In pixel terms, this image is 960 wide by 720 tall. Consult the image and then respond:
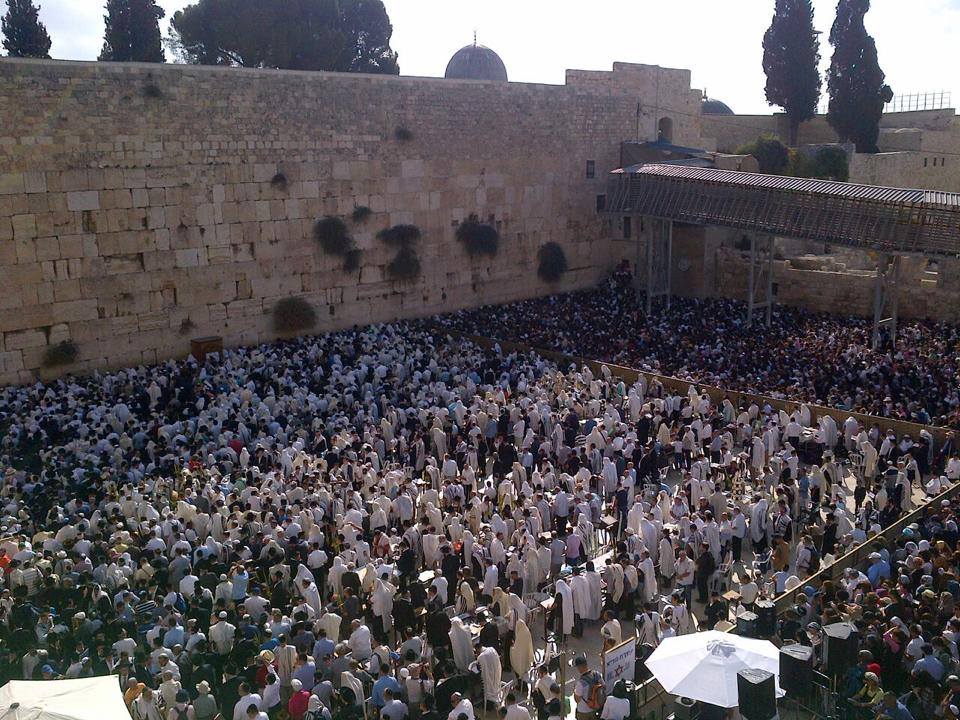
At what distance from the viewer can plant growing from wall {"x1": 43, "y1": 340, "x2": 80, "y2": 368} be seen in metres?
17.5

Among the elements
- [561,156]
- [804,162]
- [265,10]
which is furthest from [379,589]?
[804,162]

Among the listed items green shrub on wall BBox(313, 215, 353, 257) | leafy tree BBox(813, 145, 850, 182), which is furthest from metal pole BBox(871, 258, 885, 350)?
leafy tree BBox(813, 145, 850, 182)

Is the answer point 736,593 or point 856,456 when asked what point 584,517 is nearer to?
point 736,593

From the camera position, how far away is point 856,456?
13.4m

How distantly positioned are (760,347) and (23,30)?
2271cm

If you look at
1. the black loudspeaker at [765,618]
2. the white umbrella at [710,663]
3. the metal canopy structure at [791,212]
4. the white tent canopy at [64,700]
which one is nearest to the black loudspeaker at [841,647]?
the white umbrella at [710,663]

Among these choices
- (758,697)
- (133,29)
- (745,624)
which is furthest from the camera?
(133,29)

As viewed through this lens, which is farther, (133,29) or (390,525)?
(133,29)

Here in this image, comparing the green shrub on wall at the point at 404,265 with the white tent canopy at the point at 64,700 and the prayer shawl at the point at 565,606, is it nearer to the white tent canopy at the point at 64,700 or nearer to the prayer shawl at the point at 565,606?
the prayer shawl at the point at 565,606

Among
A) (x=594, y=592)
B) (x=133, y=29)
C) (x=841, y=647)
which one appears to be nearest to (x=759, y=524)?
(x=594, y=592)

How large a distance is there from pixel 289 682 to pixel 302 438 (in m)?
6.65

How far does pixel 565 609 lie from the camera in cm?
915

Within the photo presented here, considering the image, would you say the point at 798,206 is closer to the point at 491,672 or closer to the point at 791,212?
the point at 791,212

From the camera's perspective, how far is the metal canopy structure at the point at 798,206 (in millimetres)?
17797
